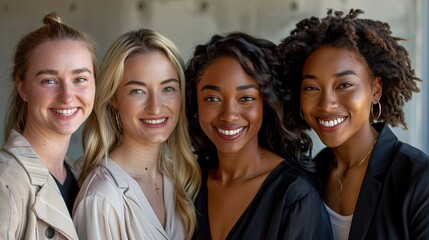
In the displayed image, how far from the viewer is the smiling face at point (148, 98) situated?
272 centimetres

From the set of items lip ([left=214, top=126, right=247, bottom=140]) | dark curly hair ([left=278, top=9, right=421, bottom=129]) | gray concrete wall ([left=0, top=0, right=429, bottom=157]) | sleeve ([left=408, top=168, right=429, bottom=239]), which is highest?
gray concrete wall ([left=0, top=0, right=429, bottom=157])

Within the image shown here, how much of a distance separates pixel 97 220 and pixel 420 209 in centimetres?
Result: 129

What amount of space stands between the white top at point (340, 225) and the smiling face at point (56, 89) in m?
1.20

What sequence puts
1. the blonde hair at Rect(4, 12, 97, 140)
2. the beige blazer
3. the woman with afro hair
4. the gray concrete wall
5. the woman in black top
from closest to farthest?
the beige blazer
the woman with afro hair
the woman in black top
the blonde hair at Rect(4, 12, 97, 140)
the gray concrete wall

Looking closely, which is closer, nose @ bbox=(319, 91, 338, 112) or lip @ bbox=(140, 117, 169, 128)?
nose @ bbox=(319, 91, 338, 112)

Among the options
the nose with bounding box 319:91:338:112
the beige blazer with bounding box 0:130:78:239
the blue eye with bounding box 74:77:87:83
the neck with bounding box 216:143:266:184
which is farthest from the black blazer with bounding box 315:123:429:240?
the blue eye with bounding box 74:77:87:83

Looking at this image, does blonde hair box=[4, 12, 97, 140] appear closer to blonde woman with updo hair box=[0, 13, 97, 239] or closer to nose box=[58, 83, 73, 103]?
blonde woman with updo hair box=[0, 13, 97, 239]

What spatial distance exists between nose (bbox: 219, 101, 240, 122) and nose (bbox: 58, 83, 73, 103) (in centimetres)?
68

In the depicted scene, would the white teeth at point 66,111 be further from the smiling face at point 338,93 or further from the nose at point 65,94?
the smiling face at point 338,93

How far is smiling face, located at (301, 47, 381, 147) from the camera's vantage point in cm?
251

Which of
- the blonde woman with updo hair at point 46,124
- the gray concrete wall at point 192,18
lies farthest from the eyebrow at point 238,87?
the gray concrete wall at point 192,18

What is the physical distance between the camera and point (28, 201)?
2.24 m

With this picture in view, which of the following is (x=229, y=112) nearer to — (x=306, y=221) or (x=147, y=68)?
(x=147, y=68)

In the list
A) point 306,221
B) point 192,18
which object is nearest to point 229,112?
point 306,221
